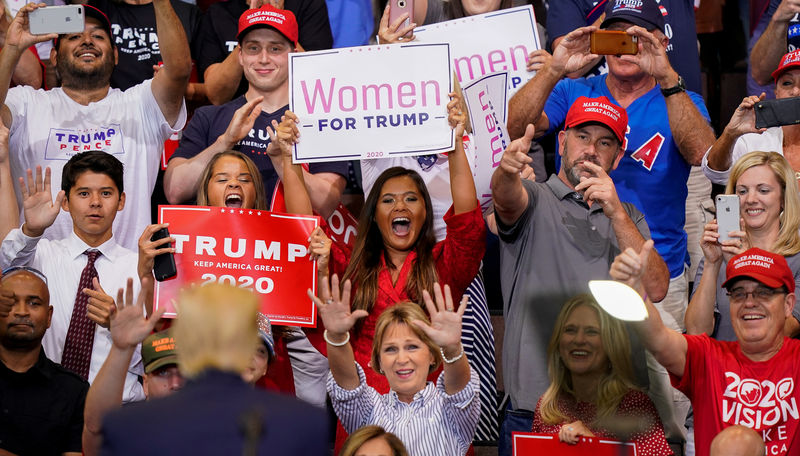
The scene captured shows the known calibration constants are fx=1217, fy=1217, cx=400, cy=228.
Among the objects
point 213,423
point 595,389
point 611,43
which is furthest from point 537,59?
point 213,423

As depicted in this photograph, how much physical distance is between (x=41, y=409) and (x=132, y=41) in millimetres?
2817

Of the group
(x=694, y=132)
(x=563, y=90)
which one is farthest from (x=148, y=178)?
(x=694, y=132)

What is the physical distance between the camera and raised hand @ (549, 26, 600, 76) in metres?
5.81

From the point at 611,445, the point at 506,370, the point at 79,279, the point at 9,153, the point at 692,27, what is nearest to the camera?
the point at 611,445

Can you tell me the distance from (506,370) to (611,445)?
722 millimetres

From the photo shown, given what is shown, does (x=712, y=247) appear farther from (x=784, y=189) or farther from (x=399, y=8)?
(x=399, y=8)

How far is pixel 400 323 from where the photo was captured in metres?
4.92

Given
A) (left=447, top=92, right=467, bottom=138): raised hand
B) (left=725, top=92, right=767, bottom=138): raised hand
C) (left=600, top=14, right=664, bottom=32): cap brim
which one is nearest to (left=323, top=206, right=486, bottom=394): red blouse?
(left=447, top=92, right=467, bottom=138): raised hand

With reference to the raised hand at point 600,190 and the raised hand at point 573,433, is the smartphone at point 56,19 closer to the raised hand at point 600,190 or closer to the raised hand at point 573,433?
the raised hand at point 600,190

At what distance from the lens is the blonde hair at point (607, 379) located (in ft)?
16.0

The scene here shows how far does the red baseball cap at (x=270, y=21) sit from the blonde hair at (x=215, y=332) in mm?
3357

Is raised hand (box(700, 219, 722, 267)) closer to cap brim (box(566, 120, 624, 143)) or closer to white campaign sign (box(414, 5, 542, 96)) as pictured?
cap brim (box(566, 120, 624, 143))

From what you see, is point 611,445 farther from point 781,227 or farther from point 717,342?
point 781,227

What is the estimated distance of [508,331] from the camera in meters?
5.33
